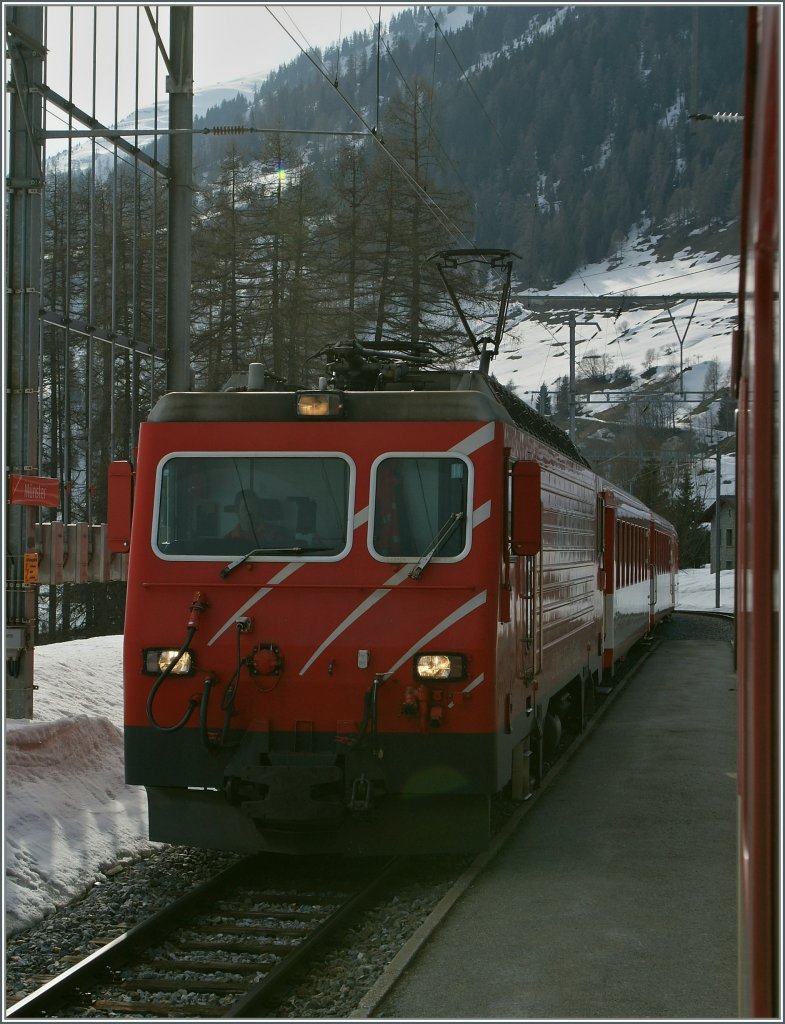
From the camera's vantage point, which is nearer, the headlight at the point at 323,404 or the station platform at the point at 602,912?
the station platform at the point at 602,912

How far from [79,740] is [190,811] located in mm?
2585

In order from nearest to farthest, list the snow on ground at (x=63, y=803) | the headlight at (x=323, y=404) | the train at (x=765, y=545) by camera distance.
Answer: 1. the train at (x=765, y=545)
2. the snow on ground at (x=63, y=803)
3. the headlight at (x=323, y=404)

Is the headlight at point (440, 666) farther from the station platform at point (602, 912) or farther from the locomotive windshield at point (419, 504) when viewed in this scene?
the station platform at point (602, 912)

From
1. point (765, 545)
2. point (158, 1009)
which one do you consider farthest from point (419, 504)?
point (765, 545)

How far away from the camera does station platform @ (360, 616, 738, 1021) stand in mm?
6012

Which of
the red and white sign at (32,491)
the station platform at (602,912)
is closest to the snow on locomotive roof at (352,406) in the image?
the red and white sign at (32,491)

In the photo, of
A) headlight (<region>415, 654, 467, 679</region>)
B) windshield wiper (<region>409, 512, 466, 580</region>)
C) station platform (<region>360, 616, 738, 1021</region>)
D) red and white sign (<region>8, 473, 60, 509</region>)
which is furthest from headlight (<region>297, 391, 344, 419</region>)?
station platform (<region>360, 616, 738, 1021</region>)

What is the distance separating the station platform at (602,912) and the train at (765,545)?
3.58 metres

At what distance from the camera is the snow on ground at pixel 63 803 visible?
7984mm

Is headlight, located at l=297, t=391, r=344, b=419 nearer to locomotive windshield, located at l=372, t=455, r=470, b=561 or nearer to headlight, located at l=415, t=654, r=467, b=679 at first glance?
locomotive windshield, located at l=372, t=455, r=470, b=561

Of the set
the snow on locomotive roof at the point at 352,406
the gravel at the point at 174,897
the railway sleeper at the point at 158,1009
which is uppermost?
the snow on locomotive roof at the point at 352,406

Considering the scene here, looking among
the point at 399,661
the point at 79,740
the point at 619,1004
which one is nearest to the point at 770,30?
the point at 619,1004

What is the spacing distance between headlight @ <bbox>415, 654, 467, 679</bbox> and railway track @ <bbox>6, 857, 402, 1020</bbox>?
134 centimetres

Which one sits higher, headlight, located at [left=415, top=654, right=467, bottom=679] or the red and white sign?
the red and white sign
